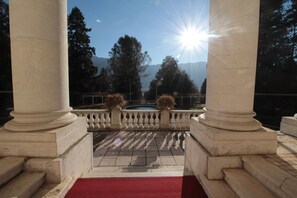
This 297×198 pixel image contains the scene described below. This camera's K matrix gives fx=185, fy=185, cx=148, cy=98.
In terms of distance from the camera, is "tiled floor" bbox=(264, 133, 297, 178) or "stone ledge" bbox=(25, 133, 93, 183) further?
"stone ledge" bbox=(25, 133, 93, 183)

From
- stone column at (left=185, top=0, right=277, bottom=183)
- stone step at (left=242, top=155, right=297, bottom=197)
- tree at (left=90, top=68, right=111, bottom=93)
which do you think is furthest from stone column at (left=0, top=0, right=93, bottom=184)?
tree at (left=90, top=68, right=111, bottom=93)

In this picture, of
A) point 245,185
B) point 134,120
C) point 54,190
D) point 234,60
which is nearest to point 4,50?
point 134,120

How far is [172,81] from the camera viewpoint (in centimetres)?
3978

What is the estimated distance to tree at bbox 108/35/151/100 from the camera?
3784 cm

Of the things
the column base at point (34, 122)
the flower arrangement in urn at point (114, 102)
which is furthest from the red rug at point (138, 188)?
the flower arrangement in urn at point (114, 102)

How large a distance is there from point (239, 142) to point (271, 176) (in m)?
0.70

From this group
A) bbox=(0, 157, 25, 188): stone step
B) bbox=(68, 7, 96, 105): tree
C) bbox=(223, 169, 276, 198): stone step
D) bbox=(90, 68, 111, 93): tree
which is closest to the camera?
bbox=(223, 169, 276, 198): stone step

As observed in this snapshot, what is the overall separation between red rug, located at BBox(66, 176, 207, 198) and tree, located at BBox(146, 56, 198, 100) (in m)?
35.6

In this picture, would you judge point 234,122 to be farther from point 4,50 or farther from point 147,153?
point 4,50

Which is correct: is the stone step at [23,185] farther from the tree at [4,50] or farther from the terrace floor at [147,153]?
the tree at [4,50]

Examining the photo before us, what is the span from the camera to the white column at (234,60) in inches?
119

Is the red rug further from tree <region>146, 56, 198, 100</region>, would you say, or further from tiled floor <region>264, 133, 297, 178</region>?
tree <region>146, 56, 198, 100</region>

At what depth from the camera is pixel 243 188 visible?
2.34 m

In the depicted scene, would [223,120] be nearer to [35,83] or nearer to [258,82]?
[35,83]
